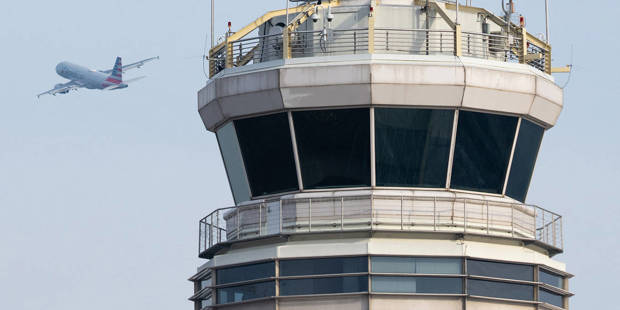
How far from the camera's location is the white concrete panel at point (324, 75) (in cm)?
4941

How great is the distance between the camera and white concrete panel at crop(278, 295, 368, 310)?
48344mm

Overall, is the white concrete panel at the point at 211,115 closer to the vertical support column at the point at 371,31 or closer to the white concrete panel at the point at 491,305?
the vertical support column at the point at 371,31

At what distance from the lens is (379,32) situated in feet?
168

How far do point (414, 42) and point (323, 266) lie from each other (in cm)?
786

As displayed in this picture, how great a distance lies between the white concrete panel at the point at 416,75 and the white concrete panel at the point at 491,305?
266 inches

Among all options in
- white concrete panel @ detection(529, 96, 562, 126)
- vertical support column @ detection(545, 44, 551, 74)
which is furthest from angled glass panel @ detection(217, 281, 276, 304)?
vertical support column @ detection(545, 44, 551, 74)

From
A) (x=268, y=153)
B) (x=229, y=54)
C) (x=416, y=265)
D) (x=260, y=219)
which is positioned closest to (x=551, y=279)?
(x=416, y=265)

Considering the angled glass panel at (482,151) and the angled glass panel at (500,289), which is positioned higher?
the angled glass panel at (482,151)

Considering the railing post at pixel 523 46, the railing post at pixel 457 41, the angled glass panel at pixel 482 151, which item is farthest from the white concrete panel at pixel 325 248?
the railing post at pixel 523 46

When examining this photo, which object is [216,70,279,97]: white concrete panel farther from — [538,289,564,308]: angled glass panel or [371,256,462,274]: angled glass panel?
[538,289,564,308]: angled glass panel

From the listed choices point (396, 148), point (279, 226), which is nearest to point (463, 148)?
point (396, 148)

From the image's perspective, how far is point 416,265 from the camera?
48781mm

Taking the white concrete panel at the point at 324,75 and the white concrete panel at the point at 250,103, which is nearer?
the white concrete panel at the point at 324,75

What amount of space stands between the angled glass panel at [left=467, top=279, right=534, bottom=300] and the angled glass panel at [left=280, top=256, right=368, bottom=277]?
11.2 feet
